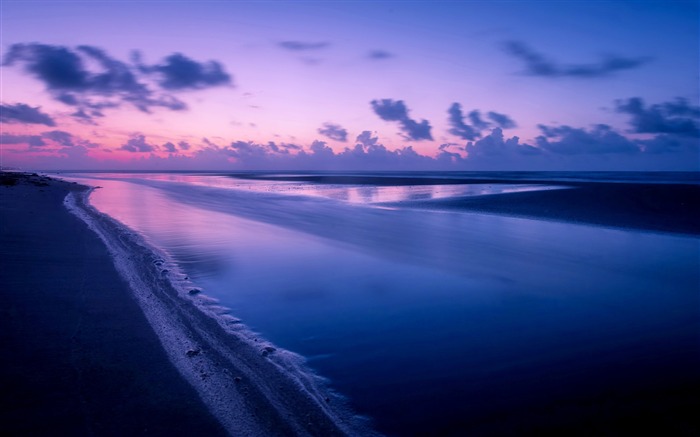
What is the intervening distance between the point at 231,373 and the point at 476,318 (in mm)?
4486

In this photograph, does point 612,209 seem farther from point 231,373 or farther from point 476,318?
point 231,373

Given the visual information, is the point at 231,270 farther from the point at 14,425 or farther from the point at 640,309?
the point at 640,309

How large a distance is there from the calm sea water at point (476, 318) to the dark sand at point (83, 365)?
5.60 feet

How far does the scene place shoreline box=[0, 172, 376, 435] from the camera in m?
4.17

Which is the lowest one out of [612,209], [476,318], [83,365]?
[476,318]

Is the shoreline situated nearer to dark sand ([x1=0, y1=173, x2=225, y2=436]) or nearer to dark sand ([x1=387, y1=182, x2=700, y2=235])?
dark sand ([x1=0, y1=173, x2=225, y2=436])

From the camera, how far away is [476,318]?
298 inches

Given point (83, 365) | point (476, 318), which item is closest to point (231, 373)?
point (83, 365)

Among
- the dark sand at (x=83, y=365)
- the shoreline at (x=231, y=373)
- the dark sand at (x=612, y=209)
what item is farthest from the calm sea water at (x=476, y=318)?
the dark sand at (x=612, y=209)

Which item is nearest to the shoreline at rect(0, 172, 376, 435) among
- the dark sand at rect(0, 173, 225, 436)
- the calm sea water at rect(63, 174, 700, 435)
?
the dark sand at rect(0, 173, 225, 436)

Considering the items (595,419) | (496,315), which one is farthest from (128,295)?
(595,419)

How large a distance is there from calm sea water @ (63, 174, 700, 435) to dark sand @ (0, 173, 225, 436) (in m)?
1.71

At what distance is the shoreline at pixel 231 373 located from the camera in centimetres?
417

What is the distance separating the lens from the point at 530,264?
12.2 metres
